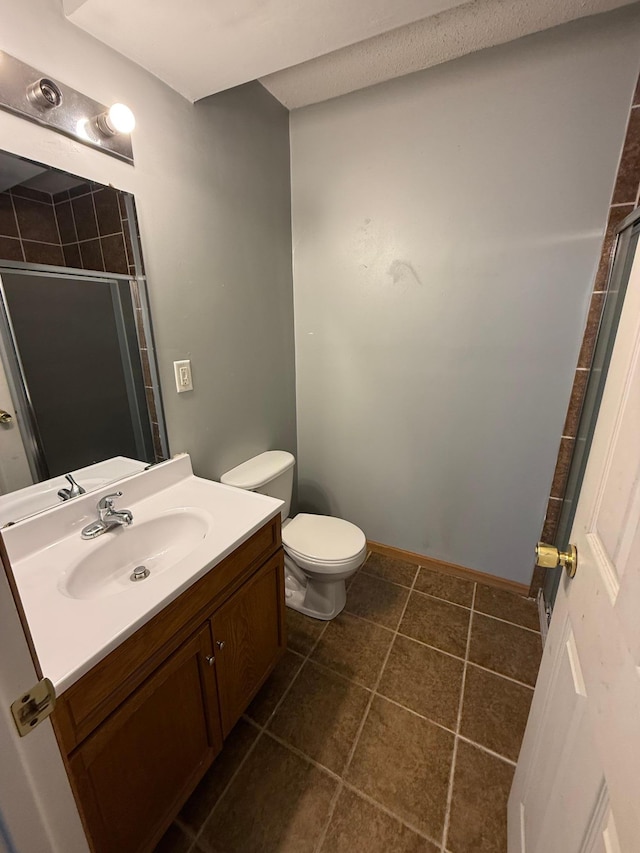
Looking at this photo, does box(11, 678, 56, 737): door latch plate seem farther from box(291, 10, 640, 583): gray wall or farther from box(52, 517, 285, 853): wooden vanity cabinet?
box(291, 10, 640, 583): gray wall

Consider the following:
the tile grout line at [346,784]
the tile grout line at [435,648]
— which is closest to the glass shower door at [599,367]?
the tile grout line at [435,648]

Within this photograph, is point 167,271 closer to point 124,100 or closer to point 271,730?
point 124,100

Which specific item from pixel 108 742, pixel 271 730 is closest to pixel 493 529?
pixel 271 730

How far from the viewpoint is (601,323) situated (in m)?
1.47

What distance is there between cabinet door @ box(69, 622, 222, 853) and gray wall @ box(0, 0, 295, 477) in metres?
0.81

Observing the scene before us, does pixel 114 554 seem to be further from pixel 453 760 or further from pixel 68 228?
pixel 453 760

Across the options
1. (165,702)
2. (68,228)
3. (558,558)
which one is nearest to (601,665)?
(558,558)

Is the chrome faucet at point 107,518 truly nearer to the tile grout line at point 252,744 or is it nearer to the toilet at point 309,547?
the toilet at point 309,547

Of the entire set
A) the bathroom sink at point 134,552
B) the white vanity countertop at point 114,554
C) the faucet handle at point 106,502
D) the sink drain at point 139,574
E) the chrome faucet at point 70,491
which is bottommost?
the sink drain at point 139,574

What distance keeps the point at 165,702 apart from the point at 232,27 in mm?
1853

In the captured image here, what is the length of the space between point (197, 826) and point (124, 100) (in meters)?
2.26

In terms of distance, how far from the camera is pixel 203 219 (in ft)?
4.70

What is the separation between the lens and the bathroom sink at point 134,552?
0.99 m

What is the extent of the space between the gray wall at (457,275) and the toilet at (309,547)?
18.0 inches
